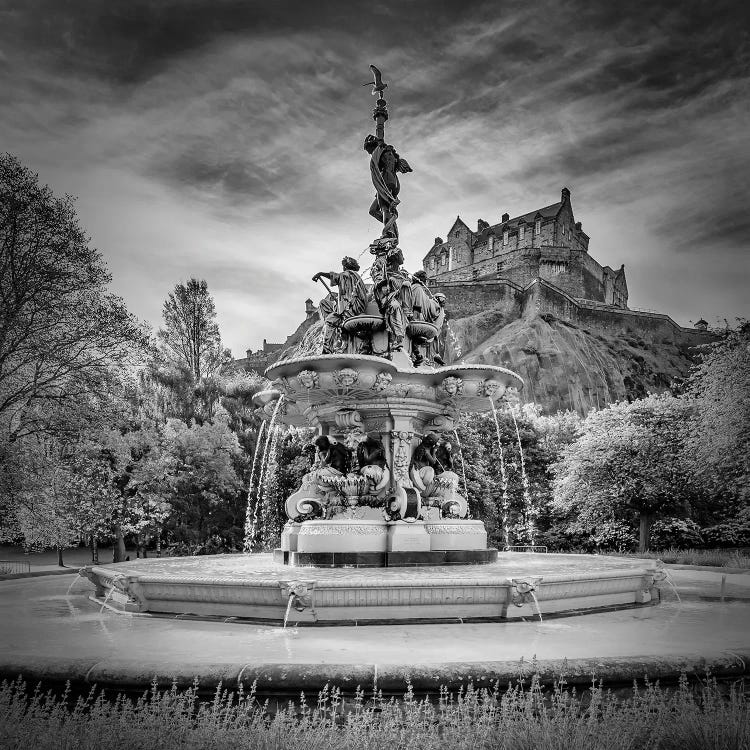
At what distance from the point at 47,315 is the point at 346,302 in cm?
1133

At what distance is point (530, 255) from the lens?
106 m

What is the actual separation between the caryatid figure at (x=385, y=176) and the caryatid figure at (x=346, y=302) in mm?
2048

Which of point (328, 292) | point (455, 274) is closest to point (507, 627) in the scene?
point (328, 292)

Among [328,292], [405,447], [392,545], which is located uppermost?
[328,292]

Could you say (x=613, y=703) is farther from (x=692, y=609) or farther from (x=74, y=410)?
(x=74, y=410)

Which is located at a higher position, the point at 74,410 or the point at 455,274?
the point at 455,274

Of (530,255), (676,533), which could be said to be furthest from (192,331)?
(530,255)

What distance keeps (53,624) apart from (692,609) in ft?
26.1

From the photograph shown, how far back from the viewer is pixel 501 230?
114188 mm

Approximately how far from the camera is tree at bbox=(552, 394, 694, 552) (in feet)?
96.8

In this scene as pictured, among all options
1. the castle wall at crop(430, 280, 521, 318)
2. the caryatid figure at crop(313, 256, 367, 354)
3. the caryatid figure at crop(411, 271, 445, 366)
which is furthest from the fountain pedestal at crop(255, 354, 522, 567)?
the castle wall at crop(430, 280, 521, 318)

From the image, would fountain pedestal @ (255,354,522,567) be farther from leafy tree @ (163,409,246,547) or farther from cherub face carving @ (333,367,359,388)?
leafy tree @ (163,409,246,547)

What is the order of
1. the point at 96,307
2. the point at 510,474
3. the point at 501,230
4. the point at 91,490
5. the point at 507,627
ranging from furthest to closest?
the point at 501,230
the point at 510,474
the point at 91,490
the point at 96,307
the point at 507,627

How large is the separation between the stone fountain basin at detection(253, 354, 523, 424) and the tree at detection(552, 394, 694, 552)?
20.0m
